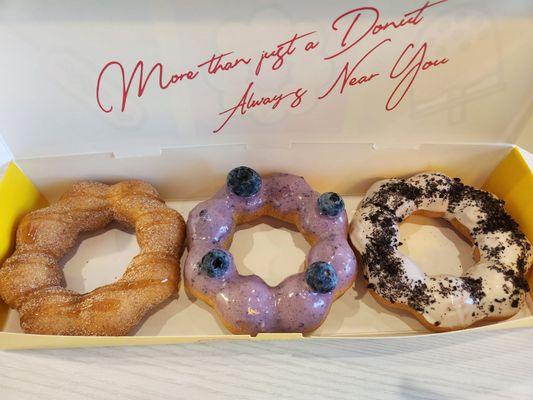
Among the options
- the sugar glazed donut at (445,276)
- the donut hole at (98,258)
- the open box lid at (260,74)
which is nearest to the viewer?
the open box lid at (260,74)

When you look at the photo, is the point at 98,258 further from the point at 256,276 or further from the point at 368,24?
the point at 368,24

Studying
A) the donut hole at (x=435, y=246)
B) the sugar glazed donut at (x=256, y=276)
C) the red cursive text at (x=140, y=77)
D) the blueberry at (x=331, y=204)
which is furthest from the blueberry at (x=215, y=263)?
the donut hole at (x=435, y=246)

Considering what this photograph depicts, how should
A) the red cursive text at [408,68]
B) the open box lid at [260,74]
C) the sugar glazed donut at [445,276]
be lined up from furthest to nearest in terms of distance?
1. the sugar glazed donut at [445,276]
2. the red cursive text at [408,68]
3. the open box lid at [260,74]

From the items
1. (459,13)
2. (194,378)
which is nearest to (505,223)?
(459,13)

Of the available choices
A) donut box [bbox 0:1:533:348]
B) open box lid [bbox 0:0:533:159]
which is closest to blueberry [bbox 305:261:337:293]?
donut box [bbox 0:1:533:348]

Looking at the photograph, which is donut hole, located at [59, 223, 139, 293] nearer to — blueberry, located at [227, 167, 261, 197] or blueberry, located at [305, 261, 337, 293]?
blueberry, located at [227, 167, 261, 197]

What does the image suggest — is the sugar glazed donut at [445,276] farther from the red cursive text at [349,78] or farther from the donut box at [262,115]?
the red cursive text at [349,78]
